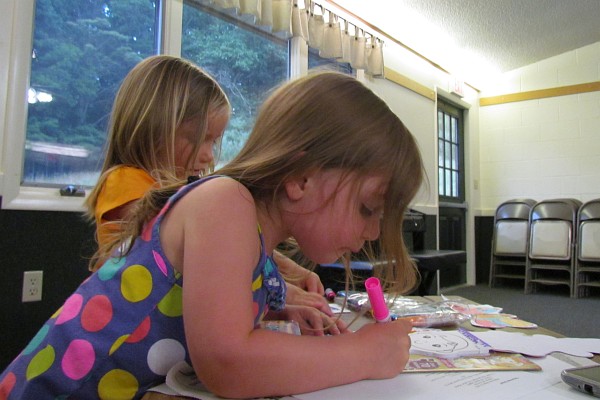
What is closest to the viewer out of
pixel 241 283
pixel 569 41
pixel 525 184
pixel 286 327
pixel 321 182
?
pixel 241 283

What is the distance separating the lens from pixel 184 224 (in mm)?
490

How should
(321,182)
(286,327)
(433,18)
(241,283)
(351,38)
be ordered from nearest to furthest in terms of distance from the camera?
(241,283) < (321,182) < (286,327) < (351,38) < (433,18)

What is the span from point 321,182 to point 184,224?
18cm

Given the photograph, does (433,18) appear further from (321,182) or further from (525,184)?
(321,182)

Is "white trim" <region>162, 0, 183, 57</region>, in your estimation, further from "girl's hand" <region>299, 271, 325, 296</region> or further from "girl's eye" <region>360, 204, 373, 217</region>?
"girl's eye" <region>360, 204, 373, 217</region>

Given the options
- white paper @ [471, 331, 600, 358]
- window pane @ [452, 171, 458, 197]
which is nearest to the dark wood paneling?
white paper @ [471, 331, 600, 358]

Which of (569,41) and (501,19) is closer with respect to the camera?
(501,19)

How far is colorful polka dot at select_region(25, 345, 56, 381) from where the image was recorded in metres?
0.51

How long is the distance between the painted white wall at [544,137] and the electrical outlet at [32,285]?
460 centimetres

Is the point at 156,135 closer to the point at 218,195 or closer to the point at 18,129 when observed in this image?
the point at 218,195

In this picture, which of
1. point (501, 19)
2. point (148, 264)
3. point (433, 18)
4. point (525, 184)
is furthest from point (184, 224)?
point (525, 184)

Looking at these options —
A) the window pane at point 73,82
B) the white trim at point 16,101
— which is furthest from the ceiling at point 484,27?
the white trim at point 16,101

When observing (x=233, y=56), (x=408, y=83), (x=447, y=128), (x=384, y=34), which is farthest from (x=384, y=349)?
(x=447, y=128)

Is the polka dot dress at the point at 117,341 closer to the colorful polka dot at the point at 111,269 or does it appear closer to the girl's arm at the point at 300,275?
the colorful polka dot at the point at 111,269
